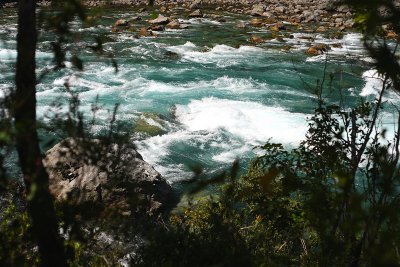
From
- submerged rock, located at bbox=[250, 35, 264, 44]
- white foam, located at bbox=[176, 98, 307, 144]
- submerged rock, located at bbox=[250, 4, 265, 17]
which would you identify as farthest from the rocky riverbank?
white foam, located at bbox=[176, 98, 307, 144]

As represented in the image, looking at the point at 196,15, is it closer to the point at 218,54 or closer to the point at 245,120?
the point at 218,54

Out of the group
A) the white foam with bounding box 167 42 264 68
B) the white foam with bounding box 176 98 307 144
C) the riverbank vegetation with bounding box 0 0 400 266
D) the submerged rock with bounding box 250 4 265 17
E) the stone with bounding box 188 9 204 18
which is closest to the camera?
the riverbank vegetation with bounding box 0 0 400 266

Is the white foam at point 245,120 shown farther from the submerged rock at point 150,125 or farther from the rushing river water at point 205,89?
the submerged rock at point 150,125

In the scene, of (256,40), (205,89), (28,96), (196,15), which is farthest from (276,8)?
(28,96)

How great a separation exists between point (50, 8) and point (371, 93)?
1254cm

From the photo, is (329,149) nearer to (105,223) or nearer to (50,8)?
(105,223)

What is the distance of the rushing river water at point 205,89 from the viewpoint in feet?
31.5

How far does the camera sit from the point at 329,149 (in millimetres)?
3840

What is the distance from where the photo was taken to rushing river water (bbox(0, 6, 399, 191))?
31.5 ft

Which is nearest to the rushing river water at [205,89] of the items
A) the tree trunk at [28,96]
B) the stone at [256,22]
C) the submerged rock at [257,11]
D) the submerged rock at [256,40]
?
the submerged rock at [256,40]

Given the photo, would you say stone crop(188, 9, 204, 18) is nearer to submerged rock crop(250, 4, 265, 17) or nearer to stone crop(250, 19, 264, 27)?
stone crop(250, 19, 264, 27)

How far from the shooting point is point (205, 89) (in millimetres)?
13648

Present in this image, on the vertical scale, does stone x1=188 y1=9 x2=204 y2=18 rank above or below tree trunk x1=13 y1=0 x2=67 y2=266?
below

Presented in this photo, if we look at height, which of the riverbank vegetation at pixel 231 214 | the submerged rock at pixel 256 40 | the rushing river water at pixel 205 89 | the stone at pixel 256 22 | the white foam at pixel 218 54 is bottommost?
the stone at pixel 256 22
